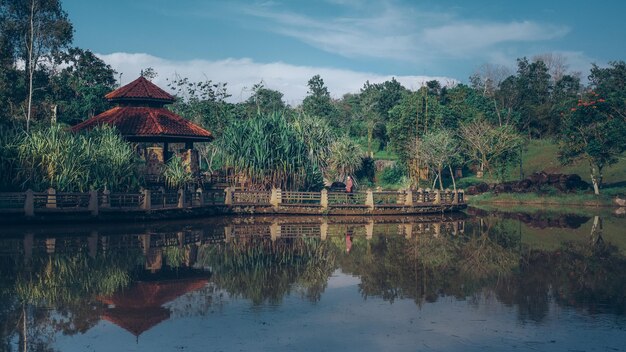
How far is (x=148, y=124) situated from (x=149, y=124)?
0.20 ft

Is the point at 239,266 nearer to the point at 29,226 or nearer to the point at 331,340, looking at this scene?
the point at 331,340

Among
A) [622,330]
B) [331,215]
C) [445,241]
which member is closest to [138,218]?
[331,215]

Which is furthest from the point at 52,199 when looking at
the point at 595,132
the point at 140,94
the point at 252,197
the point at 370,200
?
the point at 595,132

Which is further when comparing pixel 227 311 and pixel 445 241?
pixel 445 241

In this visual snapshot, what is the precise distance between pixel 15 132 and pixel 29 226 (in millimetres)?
7391

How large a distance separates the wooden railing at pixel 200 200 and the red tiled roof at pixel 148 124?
168 inches

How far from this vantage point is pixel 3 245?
2066 cm

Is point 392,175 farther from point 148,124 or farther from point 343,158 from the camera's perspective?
point 148,124

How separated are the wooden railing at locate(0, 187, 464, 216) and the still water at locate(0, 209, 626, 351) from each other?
4.92 feet

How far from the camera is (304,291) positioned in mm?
15078

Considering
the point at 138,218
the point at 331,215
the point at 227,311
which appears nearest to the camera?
the point at 227,311

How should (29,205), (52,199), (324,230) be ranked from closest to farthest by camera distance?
(29,205) < (52,199) < (324,230)

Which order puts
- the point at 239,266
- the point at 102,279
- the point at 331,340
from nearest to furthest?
the point at 331,340
the point at 102,279
the point at 239,266

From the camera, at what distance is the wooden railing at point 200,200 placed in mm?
26562
